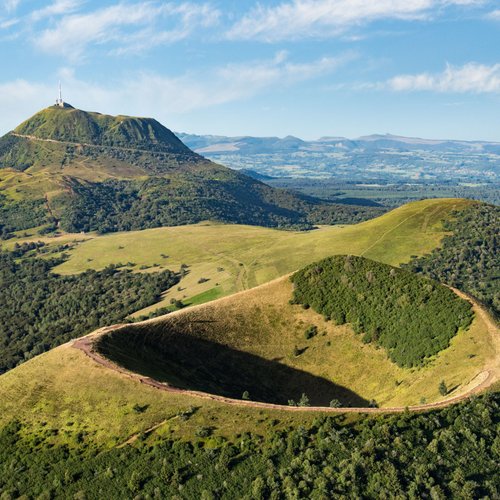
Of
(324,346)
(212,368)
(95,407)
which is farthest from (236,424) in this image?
(324,346)

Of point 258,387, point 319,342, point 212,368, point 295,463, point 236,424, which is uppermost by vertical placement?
point 236,424

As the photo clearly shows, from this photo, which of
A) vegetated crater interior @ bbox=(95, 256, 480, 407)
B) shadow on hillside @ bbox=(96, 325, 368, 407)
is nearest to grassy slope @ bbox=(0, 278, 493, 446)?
vegetated crater interior @ bbox=(95, 256, 480, 407)

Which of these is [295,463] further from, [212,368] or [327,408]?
[212,368]

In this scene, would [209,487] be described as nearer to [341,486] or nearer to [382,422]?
[341,486]

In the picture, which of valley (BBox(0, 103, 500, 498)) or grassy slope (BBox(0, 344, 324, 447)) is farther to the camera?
grassy slope (BBox(0, 344, 324, 447))

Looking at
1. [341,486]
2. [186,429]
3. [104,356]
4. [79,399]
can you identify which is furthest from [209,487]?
[104,356]

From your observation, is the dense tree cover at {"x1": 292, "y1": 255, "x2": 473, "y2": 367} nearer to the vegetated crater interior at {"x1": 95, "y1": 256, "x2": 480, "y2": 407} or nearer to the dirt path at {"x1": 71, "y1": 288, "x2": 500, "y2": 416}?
the vegetated crater interior at {"x1": 95, "y1": 256, "x2": 480, "y2": 407}

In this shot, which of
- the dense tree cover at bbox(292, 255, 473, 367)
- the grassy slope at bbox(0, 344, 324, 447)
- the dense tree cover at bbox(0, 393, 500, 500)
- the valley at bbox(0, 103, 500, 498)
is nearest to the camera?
the dense tree cover at bbox(0, 393, 500, 500)
